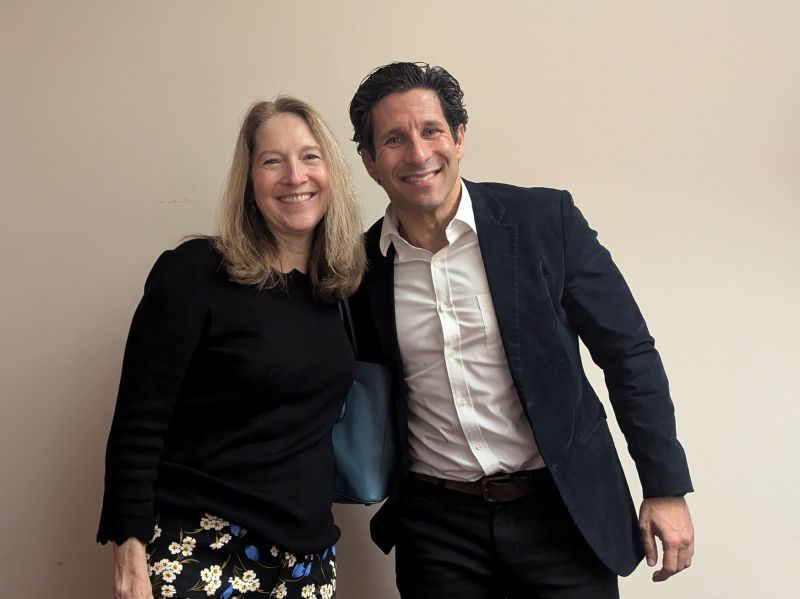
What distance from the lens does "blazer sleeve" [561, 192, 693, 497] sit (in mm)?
1438

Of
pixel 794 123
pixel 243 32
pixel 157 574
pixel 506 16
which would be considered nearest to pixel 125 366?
pixel 157 574

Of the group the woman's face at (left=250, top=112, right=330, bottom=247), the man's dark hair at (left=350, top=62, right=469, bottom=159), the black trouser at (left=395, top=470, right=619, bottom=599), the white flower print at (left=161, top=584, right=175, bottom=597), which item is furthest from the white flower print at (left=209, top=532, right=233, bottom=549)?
the man's dark hair at (left=350, top=62, right=469, bottom=159)

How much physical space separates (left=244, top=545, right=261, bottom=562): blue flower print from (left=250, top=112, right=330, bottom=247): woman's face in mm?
680

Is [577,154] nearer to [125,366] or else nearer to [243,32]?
[243,32]

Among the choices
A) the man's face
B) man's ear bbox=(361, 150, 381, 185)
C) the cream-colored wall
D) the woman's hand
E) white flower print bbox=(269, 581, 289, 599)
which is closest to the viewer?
the woman's hand

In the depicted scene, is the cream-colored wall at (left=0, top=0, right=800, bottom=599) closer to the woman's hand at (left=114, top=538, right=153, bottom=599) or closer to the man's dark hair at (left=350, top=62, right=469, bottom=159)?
the man's dark hair at (left=350, top=62, right=469, bottom=159)

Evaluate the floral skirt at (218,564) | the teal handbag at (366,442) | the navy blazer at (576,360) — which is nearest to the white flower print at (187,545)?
the floral skirt at (218,564)

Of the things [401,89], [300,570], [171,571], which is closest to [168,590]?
[171,571]

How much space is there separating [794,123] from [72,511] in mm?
2343

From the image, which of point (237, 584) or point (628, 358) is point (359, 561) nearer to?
point (237, 584)

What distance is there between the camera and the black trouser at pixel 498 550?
4.81 ft

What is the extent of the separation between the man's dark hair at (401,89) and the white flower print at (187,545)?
0.94m

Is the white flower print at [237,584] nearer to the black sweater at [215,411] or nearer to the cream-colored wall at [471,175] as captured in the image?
the black sweater at [215,411]

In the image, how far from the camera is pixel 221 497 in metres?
1.37
